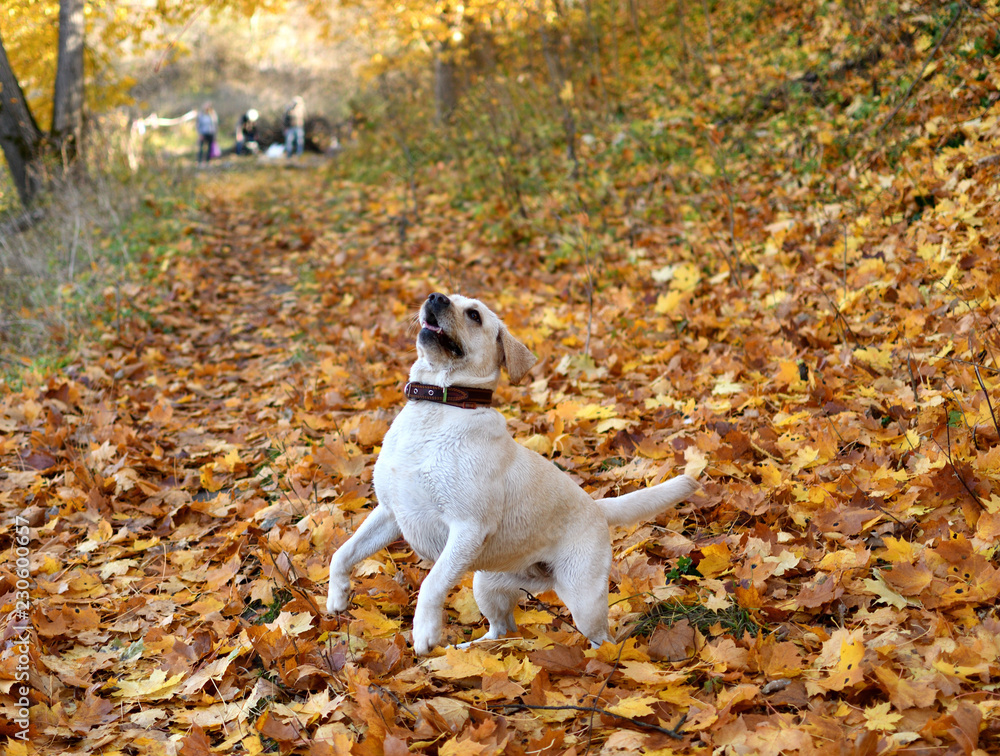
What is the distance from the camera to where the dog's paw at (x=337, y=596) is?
3.15 meters

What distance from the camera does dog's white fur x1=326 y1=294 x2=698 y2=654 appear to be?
115 inches

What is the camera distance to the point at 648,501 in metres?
3.31

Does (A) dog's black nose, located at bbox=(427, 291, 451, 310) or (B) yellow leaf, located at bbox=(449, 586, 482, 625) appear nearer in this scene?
(A) dog's black nose, located at bbox=(427, 291, 451, 310)

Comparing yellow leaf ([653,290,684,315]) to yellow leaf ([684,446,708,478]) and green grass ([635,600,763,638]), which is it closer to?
yellow leaf ([684,446,708,478])

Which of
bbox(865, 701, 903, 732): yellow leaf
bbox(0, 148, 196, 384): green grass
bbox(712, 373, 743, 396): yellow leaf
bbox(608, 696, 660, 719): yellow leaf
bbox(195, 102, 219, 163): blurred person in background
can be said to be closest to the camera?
bbox(865, 701, 903, 732): yellow leaf

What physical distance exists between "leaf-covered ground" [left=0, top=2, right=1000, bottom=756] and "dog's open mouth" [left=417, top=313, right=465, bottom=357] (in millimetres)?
420

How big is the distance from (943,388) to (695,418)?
139 cm

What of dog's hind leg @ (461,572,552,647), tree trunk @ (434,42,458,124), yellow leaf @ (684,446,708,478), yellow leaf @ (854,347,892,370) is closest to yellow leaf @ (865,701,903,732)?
dog's hind leg @ (461,572,552,647)

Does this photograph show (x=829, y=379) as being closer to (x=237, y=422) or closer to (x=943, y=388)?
(x=943, y=388)

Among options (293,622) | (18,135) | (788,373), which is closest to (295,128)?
(18,135)

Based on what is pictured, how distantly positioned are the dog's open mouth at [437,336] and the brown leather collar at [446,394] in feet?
0.59

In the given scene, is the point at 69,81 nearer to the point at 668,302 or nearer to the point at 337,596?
the point at 668,302

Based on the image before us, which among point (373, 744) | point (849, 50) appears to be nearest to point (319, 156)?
point (849, 50)

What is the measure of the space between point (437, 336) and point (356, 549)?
99 cm
